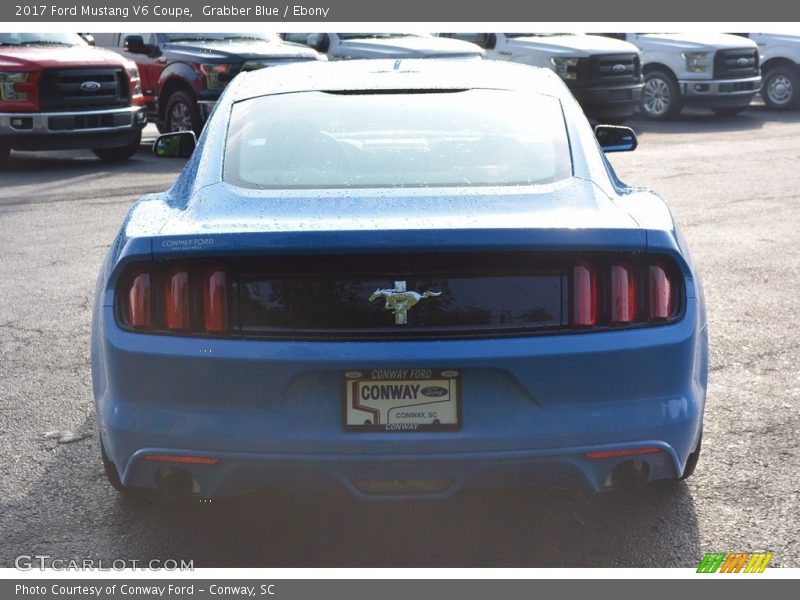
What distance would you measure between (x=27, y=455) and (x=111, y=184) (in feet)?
29.3

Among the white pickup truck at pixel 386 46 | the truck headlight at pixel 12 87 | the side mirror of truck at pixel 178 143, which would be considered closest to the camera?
the side mirror of truck at pixel 178 143

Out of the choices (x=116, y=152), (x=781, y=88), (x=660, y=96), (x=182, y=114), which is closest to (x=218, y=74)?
(x=182, y=114)

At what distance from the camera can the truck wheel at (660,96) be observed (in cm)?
2156

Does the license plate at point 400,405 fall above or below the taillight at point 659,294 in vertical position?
below

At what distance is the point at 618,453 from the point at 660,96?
18.6 m

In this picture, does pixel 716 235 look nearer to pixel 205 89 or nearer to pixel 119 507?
pixel 119 507

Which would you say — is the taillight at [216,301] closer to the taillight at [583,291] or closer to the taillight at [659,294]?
the taillight at [583,291]

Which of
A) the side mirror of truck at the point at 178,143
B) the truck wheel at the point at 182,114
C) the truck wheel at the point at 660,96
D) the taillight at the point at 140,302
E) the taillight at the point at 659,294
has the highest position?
the taillight at the point at 659,294

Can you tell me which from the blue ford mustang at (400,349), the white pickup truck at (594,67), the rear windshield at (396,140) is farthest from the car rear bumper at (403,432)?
the white pickup truck at (594,67)

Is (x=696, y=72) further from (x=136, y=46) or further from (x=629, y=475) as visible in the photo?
(x=629, y=475)

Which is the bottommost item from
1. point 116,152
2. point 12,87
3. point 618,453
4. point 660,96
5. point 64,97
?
point 660,96

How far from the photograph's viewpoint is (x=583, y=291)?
12.7 feet

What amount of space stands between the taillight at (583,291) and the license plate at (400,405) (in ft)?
1.33

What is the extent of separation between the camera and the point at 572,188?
14.2 feet
